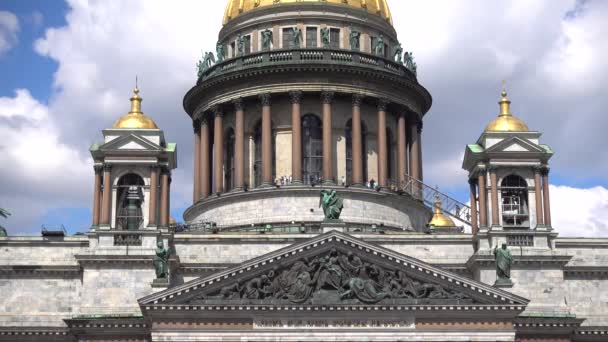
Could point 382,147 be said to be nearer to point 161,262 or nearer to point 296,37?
point 296,37

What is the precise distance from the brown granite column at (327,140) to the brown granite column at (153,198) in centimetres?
1176

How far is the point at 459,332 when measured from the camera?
64312 millimetres

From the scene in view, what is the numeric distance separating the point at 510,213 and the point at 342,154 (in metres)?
13.1

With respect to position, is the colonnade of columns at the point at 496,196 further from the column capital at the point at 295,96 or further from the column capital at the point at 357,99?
the column capital at the point at 295,96

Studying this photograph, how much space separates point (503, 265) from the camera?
65625 mm

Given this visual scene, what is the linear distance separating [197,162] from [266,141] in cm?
632

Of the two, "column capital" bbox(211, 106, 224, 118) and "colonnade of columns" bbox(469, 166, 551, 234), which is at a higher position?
"column capital" bbox(211, 106, 224, 118)

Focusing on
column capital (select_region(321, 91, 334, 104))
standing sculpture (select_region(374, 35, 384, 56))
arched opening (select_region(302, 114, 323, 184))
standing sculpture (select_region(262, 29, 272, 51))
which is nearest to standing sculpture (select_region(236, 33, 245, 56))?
standing sculpture (select_region(262, 29, 272, 51))

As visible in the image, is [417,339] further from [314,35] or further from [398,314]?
[314,35]

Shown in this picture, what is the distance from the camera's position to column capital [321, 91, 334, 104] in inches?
3179

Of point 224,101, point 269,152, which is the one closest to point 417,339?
point 269,152

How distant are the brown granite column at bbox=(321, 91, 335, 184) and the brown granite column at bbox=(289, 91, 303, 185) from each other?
1424 millimetres

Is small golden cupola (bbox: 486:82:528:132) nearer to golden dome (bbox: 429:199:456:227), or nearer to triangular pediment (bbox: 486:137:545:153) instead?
triangular pediment (bbox: 486:137:545:153)

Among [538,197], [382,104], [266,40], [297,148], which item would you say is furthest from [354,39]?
[538,197]
